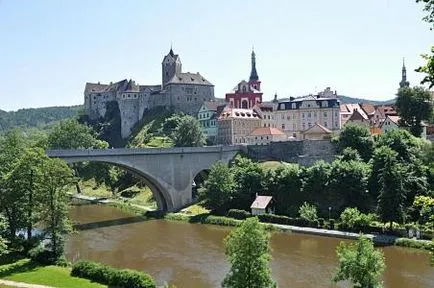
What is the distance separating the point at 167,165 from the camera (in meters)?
60.8

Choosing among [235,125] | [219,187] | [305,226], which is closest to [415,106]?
[305,226]

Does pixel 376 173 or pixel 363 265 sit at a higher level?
pixel 376 173

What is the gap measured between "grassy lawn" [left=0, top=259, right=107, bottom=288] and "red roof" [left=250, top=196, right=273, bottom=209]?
996 inches

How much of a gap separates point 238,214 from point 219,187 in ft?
12.3

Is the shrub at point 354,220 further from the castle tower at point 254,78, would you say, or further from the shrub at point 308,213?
the castle tower at point 254,78

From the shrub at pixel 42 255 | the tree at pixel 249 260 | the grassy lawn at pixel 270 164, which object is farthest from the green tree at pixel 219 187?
the tree at pixel 249 260

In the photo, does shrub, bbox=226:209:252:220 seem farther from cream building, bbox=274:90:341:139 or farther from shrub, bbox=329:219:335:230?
cream building, bbox=274:90:341:139

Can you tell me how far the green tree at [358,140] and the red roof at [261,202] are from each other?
1301 centimetres

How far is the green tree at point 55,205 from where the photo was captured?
112 feet

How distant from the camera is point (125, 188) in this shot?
8062 centimetres

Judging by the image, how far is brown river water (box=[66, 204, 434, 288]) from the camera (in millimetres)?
32750

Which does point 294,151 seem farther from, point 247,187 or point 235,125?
point 235,125

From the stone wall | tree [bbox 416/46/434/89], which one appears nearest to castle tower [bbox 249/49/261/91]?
the stone wall

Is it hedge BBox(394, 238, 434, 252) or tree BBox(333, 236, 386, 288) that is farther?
hedge BBox(394, 238, 434, 252)
